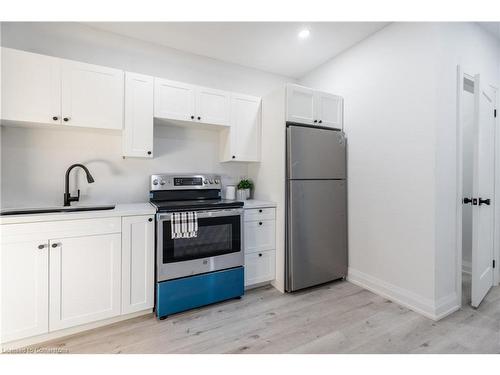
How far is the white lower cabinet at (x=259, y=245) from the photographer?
2422 millimetres

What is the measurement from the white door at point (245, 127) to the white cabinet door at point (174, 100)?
48 centimetres

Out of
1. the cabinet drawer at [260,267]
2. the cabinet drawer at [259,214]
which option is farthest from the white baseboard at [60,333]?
the cabinet drawer at [259,214]

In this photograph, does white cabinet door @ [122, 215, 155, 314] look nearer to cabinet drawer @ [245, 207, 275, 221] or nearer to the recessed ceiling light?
cabinet drawer @ [245, 207, 275, 221]

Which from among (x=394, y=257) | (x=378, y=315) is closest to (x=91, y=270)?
(x=378, y=315)

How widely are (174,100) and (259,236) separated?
1.66 meters

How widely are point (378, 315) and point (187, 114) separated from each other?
→ 8.48 feet

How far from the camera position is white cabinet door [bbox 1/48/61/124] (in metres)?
1.75

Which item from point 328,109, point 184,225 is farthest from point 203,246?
point 328,109

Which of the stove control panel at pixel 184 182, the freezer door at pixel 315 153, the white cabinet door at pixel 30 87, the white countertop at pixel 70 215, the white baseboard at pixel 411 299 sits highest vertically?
the white cabinet door at pixel 30 87

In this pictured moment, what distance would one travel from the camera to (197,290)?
2.06 m

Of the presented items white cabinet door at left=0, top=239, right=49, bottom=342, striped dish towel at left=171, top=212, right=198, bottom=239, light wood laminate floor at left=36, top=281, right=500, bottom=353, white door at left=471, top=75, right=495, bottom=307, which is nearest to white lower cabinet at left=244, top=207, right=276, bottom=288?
light wood laminate floor at left=36, top=281, right=500, bottom=353
